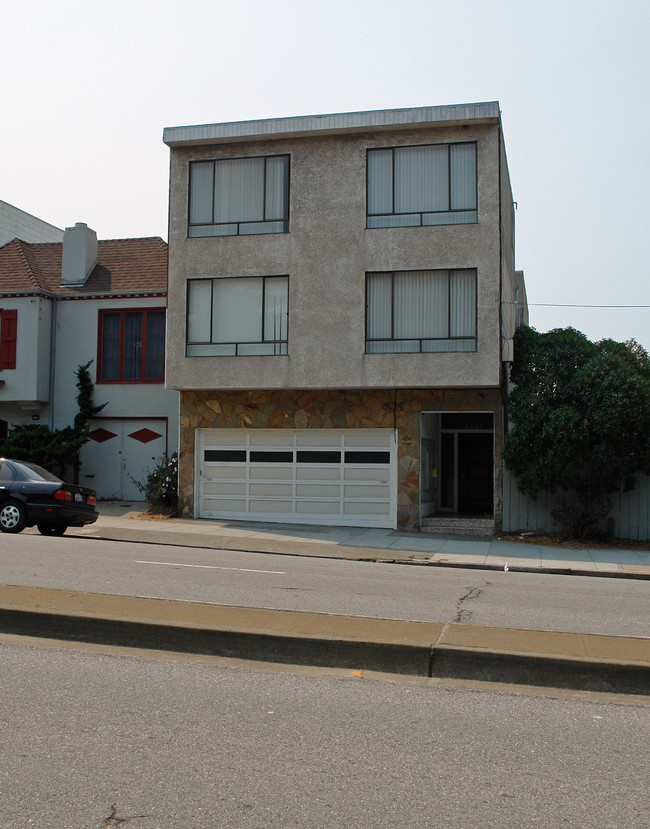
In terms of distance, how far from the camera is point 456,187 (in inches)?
773

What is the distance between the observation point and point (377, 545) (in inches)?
687

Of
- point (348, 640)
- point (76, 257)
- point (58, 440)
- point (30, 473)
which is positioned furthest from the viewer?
point (76, 257)

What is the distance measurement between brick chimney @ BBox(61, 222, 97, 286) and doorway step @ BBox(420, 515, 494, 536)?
506 inches

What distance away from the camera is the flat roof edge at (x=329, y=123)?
19219 millimetres

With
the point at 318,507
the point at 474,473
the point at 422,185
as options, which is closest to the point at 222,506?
the point at 318,507

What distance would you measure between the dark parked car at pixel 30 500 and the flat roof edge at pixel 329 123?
9.37 m

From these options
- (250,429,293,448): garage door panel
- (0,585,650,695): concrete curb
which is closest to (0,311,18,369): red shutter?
(250,429,293,448): garage door panel

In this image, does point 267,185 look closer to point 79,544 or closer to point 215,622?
point 79,544

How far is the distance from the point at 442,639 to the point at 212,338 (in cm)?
1491

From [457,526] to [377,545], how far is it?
3390 millimetres

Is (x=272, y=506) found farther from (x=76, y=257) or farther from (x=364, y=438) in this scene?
(x=76, y=257)

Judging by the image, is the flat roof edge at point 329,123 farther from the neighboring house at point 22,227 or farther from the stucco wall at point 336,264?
the neighboring house at point 22,227

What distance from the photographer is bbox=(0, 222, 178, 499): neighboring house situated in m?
24.5

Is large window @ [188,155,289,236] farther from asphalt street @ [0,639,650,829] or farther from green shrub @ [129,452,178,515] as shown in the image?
asphalt street @ [0,639,650,829]
